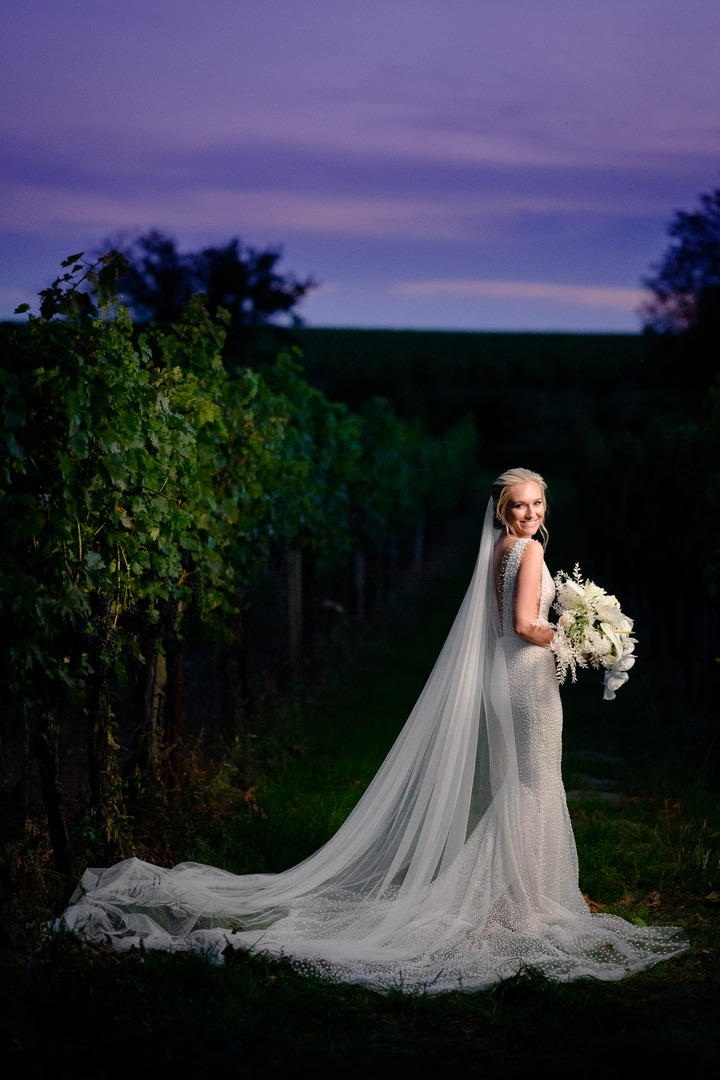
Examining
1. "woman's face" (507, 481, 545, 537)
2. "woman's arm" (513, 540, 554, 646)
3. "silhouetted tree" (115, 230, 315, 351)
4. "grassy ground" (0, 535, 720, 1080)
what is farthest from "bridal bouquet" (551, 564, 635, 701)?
"silhouetted tree" (115, 230, 315, 351)

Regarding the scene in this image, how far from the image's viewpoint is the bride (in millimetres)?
4367

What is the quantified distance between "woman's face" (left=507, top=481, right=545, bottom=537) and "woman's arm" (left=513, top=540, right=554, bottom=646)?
0.15 meters

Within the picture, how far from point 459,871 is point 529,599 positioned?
1385mm

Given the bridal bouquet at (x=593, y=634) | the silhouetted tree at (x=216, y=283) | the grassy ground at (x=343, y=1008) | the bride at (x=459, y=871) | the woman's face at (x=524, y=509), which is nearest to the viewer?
the grassy ground at (x=343, y=1008)

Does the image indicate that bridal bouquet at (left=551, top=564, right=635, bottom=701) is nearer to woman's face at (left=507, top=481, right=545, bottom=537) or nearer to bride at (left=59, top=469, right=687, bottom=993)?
bride at (left=59, top=469, right=687, bottom=993)

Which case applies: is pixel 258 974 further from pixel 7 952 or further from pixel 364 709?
pixel 364 709

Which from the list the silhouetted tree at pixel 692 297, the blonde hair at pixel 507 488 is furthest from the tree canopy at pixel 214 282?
the blonde hair at pixel 507 488

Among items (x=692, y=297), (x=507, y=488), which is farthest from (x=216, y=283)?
(x=507, y=488)

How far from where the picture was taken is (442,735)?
5160mm

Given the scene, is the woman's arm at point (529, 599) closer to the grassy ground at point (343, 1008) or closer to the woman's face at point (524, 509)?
the woman's face at point (524, 509)

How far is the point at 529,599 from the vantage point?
503 cm

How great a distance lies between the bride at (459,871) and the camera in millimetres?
4367

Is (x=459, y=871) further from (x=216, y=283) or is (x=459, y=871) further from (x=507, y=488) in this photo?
(x=216, y=283)

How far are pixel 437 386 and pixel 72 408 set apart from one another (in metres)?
76.9
